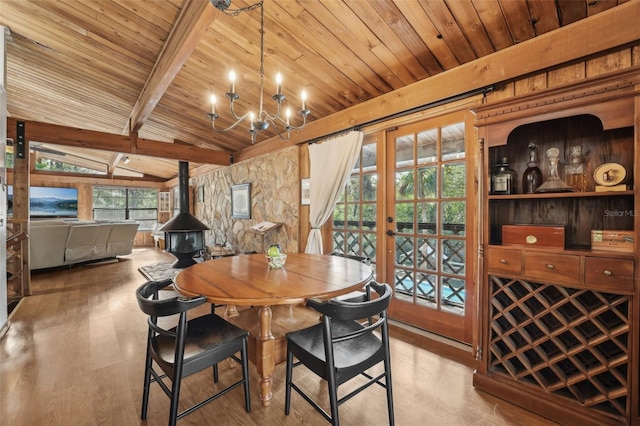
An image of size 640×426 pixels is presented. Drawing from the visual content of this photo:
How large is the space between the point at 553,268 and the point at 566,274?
58 mm

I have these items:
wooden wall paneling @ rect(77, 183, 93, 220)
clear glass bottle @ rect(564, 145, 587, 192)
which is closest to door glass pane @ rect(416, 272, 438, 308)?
clear glass bottle @ rect(564, 145, 587, 192)

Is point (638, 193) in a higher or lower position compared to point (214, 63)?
lower

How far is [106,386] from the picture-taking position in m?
1.71

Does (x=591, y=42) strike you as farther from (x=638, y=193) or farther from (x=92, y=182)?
(x=92, y=182)

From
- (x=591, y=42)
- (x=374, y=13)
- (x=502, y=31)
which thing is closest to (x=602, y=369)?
(x=591, y=42)

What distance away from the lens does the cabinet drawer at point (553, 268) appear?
1.41m

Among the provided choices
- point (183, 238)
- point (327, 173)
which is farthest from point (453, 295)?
point (183, 238)

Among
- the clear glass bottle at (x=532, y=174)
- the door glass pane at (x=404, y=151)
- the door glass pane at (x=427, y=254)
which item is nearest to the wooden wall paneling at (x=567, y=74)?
the clear glass bottle at (x=532, y=174)

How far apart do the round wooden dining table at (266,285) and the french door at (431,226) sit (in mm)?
832

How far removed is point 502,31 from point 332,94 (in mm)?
1497

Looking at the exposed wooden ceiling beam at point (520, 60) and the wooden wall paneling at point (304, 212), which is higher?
the exposed wooden ceiling beam at point (520, 60)

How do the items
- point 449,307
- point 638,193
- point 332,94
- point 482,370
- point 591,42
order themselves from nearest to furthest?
point 638,193
point 591,42
point 482,370
point 449,307
point 332,94

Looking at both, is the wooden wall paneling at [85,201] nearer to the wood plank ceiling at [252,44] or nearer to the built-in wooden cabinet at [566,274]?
the wood plank ceiling at [252,44]

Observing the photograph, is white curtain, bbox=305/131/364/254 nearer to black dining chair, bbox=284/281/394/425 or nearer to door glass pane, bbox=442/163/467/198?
door glass pane, bbox=442/163/467/198
